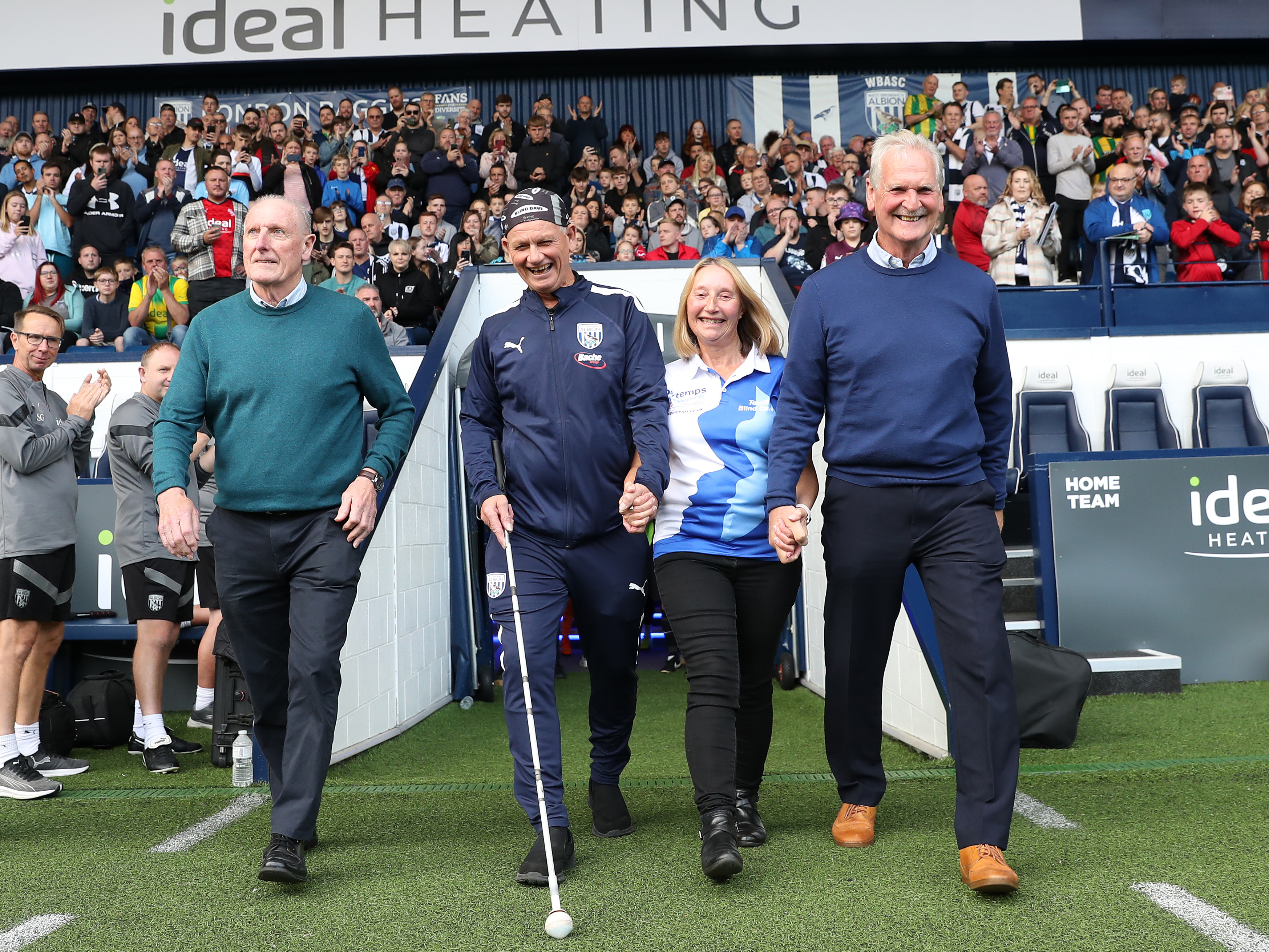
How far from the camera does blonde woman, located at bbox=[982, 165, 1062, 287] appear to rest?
28.8 ft

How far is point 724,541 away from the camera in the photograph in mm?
2906

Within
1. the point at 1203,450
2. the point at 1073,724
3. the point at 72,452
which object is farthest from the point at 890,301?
the point at 1203,450

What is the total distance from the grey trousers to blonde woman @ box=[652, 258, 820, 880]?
87 centimetres

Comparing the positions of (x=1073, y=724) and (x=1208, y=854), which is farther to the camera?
(x=1073, y=724)

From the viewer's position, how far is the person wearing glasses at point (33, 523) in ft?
13.5

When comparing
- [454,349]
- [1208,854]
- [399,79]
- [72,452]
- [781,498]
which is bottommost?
[1208,854]

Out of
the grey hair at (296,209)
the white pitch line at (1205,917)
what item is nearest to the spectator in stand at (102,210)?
the grey hair at (296,209)

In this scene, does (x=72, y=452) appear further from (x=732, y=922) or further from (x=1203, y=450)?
(x=1203, y=450)

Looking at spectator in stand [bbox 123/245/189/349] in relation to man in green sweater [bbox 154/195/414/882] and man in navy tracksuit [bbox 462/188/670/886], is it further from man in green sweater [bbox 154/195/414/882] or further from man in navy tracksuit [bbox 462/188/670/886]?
man in navy tracksuit [bbox 462/188/670/886]

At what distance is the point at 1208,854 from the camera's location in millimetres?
2699

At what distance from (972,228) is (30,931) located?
852 centimetres

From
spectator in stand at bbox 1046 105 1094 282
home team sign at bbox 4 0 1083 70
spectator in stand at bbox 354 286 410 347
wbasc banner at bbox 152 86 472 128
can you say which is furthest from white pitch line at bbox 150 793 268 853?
wbasc banner at bbox 152 86 472 128

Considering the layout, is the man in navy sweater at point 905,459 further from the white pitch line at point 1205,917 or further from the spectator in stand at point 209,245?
the spectator in stand at point 209,245

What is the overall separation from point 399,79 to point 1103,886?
14.5 metres
